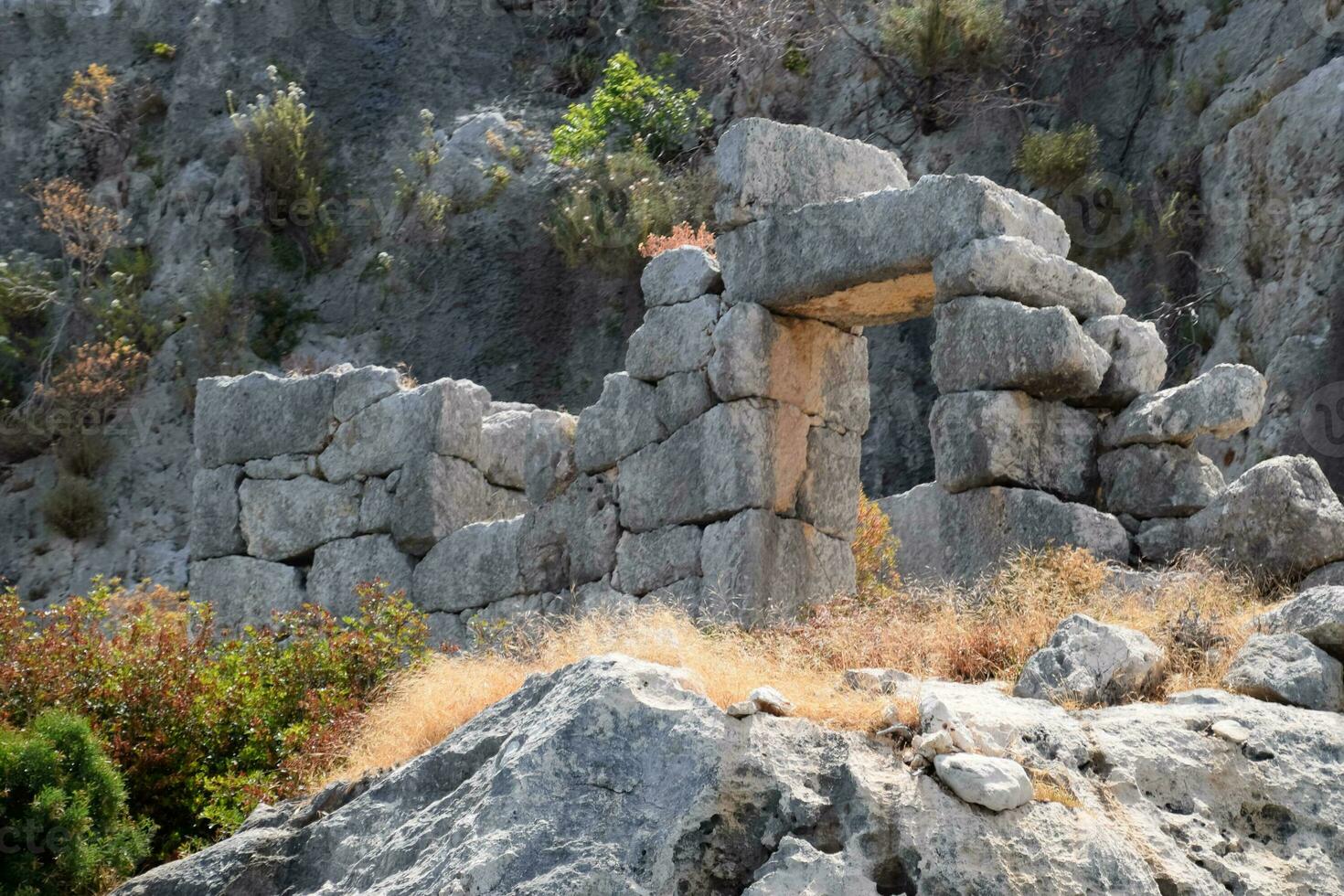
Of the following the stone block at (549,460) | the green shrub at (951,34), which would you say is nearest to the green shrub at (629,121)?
the green shrub at (951,34)

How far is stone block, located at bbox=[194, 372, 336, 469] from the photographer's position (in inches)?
520

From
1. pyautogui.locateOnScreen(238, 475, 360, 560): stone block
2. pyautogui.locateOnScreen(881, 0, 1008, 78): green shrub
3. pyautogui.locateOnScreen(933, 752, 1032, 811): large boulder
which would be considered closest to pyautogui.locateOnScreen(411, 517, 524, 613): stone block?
pyautogui.locateOnScreen(238, 475, 360, 560): stone block

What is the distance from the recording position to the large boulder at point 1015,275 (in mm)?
9609

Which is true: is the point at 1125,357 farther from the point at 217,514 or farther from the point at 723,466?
the point at 217,514

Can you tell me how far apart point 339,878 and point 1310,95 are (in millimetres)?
12744

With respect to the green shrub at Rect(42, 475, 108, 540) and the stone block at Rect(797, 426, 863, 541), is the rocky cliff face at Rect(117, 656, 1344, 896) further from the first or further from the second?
the green shrub at Rect(42, 475, 108, 540)

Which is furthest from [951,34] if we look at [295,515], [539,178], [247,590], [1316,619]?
[1316,619]

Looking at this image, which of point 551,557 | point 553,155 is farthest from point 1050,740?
point 553,155

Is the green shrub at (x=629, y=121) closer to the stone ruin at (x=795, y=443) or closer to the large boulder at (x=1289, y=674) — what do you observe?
the stone ruin at (x=795, y=443)

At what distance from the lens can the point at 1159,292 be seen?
54.1 feet

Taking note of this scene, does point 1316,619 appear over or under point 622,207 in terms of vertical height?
under

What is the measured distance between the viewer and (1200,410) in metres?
9.51

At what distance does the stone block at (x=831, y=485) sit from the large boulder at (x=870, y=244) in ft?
2.60

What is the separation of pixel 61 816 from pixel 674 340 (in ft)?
15.9
